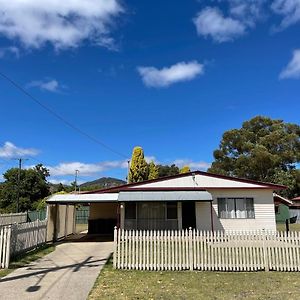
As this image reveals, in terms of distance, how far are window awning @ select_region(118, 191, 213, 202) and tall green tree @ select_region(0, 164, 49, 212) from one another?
137 ft

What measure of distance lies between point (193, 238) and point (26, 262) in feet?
17.9

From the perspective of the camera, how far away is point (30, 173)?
64438 millimetres

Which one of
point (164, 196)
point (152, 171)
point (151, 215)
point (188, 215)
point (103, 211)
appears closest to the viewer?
point (164, 196)

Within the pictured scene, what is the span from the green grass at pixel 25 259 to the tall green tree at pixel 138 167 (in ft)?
96.8

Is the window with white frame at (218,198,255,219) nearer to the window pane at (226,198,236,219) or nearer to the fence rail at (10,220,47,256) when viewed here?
the window pane at (226,198,236,219)

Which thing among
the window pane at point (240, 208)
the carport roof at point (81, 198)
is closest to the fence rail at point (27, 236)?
the carport roof at point (81, 198)

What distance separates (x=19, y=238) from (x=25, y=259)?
106 centimetres

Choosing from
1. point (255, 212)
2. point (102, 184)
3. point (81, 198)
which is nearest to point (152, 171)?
point (255, 212)

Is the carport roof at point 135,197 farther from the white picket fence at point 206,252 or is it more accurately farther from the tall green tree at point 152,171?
the tall green tree at point 152,171

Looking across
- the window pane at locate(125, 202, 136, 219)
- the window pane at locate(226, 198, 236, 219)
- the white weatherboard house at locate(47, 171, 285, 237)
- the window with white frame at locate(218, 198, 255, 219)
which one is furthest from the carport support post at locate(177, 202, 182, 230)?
the window pane at locate(226, 198, 236, 219)

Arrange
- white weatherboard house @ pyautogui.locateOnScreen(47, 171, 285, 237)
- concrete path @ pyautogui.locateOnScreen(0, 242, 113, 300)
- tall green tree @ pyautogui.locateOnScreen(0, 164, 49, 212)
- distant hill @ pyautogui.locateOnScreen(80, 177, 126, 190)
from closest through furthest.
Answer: concrete path @ pyautogui.locateOnScreen(0, 242, 113, 300) < white weatherboard house @ pyautogui.locateOnScreen(47, 171, 285, 237) < tall green tree @ pyautogui.locateOnScreen(0, 164, 49, 212) < distant hill @ pyautogui.locateOnScreen(80, 177, 126, 190)

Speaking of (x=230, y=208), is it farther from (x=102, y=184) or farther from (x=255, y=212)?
(x=102, y=184)

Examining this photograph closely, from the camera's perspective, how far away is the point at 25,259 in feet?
40.9

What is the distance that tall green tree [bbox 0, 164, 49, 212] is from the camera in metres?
61.2
